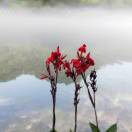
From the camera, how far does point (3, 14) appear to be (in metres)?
119

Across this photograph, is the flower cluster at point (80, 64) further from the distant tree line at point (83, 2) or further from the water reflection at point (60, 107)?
the distant tree line at point (83, 2)

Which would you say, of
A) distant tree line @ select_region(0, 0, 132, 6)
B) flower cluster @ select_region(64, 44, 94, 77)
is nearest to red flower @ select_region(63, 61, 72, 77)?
flower cluster @ select_region(64, 44, 94, 77)

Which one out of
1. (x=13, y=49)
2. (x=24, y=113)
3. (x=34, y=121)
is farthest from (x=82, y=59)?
(x=13, y=49)

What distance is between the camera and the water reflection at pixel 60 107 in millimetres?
13570

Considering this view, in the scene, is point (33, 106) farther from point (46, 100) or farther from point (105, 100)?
point (105, 100)

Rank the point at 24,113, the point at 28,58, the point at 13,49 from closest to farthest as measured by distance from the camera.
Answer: the point at 24,113 < the point at 28,58 < the point at 13,49

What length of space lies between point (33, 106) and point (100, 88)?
432cm

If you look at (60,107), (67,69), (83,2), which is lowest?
(60,107)

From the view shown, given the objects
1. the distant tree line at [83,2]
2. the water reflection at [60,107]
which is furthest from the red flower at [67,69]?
the distant tree line at [83,2]

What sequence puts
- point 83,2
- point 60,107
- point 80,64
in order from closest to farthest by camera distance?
1. point 80,64
2. point 60,107
3. point 83,2

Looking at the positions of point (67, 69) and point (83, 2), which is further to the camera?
point (83, 2)

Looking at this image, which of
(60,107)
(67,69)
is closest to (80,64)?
(67,69)

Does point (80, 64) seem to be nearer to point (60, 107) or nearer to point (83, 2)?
point (60, 107)

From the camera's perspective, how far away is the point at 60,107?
16.2 meters
